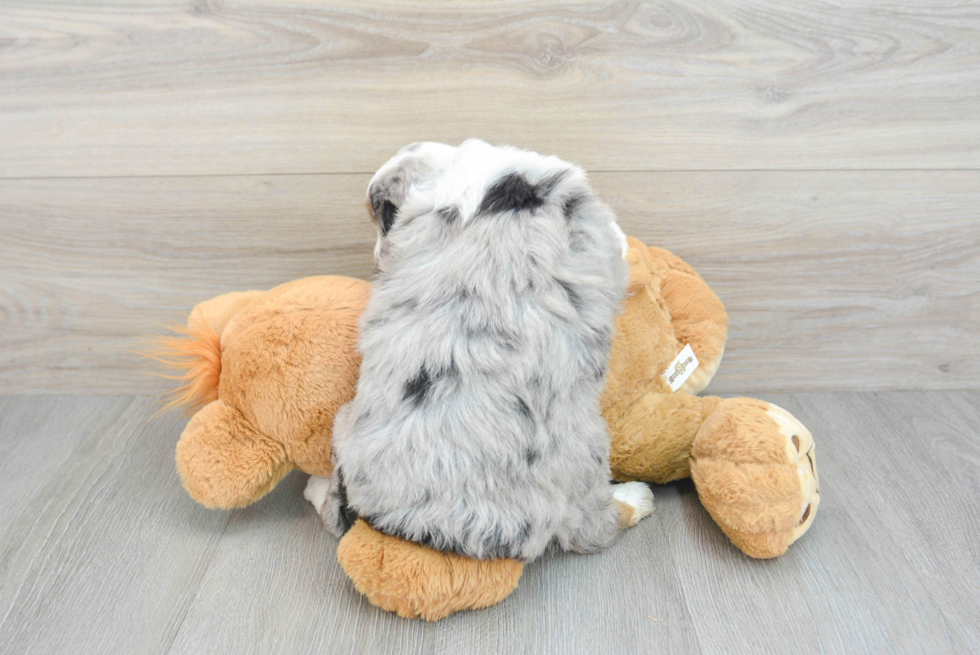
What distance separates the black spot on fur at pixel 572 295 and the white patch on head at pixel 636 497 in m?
0.33

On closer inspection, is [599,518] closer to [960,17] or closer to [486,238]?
[486,238]

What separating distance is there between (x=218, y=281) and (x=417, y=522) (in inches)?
25.8

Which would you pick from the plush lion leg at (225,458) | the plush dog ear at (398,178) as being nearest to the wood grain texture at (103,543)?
the plush lion leg at (225,458)

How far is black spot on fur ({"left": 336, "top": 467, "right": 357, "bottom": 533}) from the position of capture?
0.85m

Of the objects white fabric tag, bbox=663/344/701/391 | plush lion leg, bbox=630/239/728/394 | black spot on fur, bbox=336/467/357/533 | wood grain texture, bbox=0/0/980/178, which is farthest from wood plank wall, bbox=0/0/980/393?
black spot on fur, bbox=336/467/357/533

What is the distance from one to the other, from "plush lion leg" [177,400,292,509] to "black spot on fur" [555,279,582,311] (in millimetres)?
430

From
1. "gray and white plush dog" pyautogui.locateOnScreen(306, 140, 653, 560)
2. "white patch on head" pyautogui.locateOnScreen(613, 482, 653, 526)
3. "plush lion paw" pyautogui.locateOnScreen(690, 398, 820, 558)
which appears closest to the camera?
"gray and white plush dog" pyautogui.locateOnScreen(306, 140, 653, 560)

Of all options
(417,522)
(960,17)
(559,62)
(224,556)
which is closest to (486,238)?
(417,522)

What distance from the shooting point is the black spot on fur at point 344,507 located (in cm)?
85

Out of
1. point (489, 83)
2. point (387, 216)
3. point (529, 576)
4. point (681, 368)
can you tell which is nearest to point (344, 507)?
point (529, 576)

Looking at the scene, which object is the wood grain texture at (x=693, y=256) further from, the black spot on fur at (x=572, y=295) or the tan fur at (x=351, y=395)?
the black spot on fur at (x=572, y=295)

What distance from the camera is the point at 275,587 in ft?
2.95

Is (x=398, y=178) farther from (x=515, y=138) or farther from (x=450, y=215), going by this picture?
(x=515, y=138)

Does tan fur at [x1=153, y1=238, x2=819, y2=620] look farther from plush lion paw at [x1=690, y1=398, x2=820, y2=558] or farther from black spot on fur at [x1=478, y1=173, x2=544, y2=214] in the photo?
black spot on fur at [x1=478, y1=173, x2=544, y2=214]
